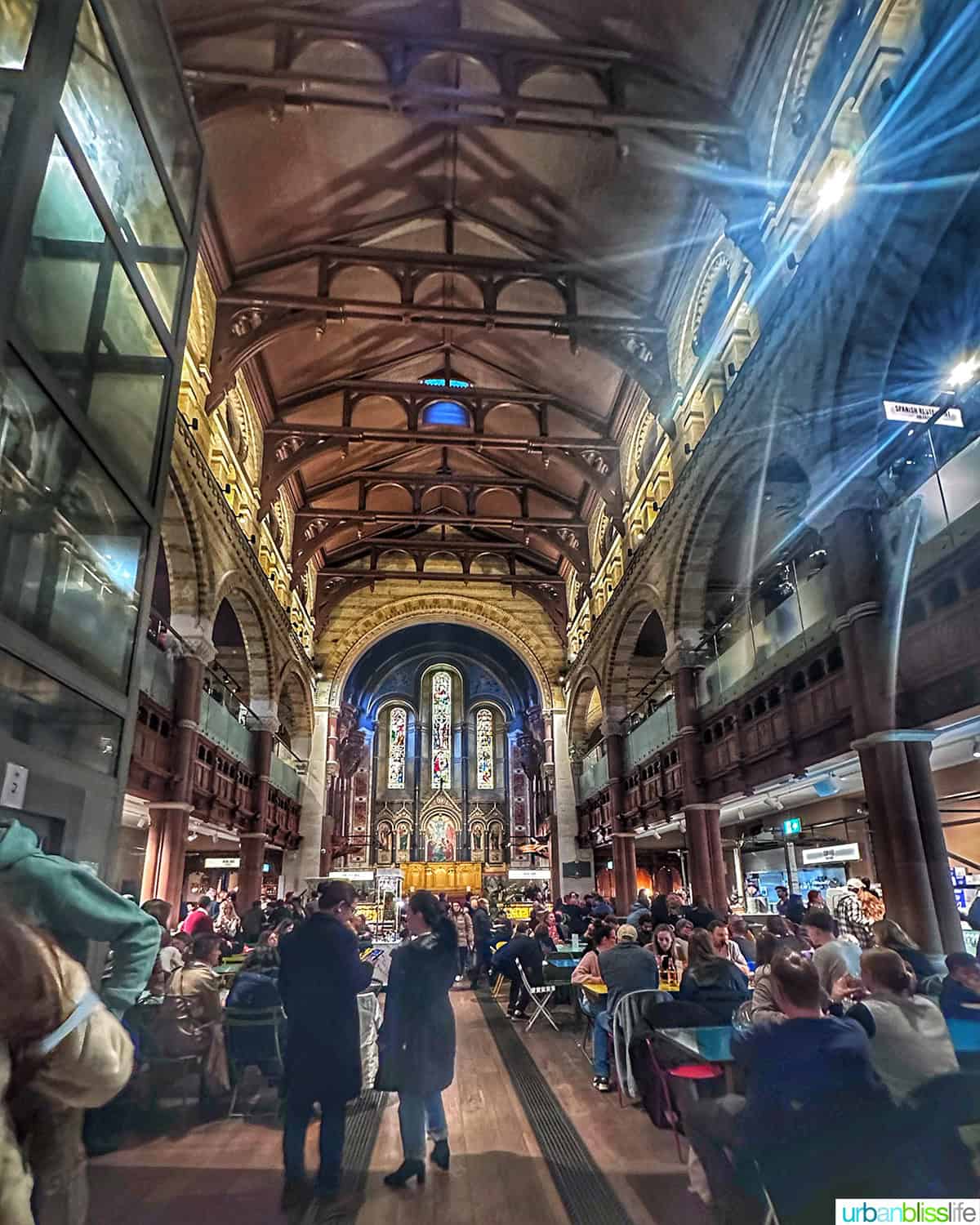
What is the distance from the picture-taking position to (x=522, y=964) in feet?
27.5

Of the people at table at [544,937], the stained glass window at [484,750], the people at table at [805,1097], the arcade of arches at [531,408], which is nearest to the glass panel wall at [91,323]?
the arcade of arches at [531,408]

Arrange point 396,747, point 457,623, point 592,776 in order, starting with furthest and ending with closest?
point 396,747 < point 457,623 < point 592,776

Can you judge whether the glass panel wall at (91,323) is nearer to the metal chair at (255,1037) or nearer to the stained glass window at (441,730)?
the metal chair at (255,1037)

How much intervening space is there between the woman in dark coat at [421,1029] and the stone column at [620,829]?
13547mm

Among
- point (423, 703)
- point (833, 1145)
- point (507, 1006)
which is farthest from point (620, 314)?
point (423, 703)

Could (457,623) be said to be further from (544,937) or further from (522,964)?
(522,964)

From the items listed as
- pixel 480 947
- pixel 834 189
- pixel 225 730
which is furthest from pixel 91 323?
pixel 225 730

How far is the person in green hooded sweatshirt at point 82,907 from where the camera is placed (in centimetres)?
208

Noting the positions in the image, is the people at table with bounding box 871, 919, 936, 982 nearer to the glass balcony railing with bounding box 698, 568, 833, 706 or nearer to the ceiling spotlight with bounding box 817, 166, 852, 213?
the glass balcony railing with bounding box 698, 568, 833, 706

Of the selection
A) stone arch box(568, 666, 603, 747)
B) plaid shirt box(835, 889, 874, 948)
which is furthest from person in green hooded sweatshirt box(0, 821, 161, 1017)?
stone arch box(568, 666, 603, 747)

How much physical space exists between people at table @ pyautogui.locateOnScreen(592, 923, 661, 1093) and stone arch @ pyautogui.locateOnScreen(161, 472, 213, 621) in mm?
9797

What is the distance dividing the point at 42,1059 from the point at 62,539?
3.12m

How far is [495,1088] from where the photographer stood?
5422mm

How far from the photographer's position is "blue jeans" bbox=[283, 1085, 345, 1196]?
3.36 metres
